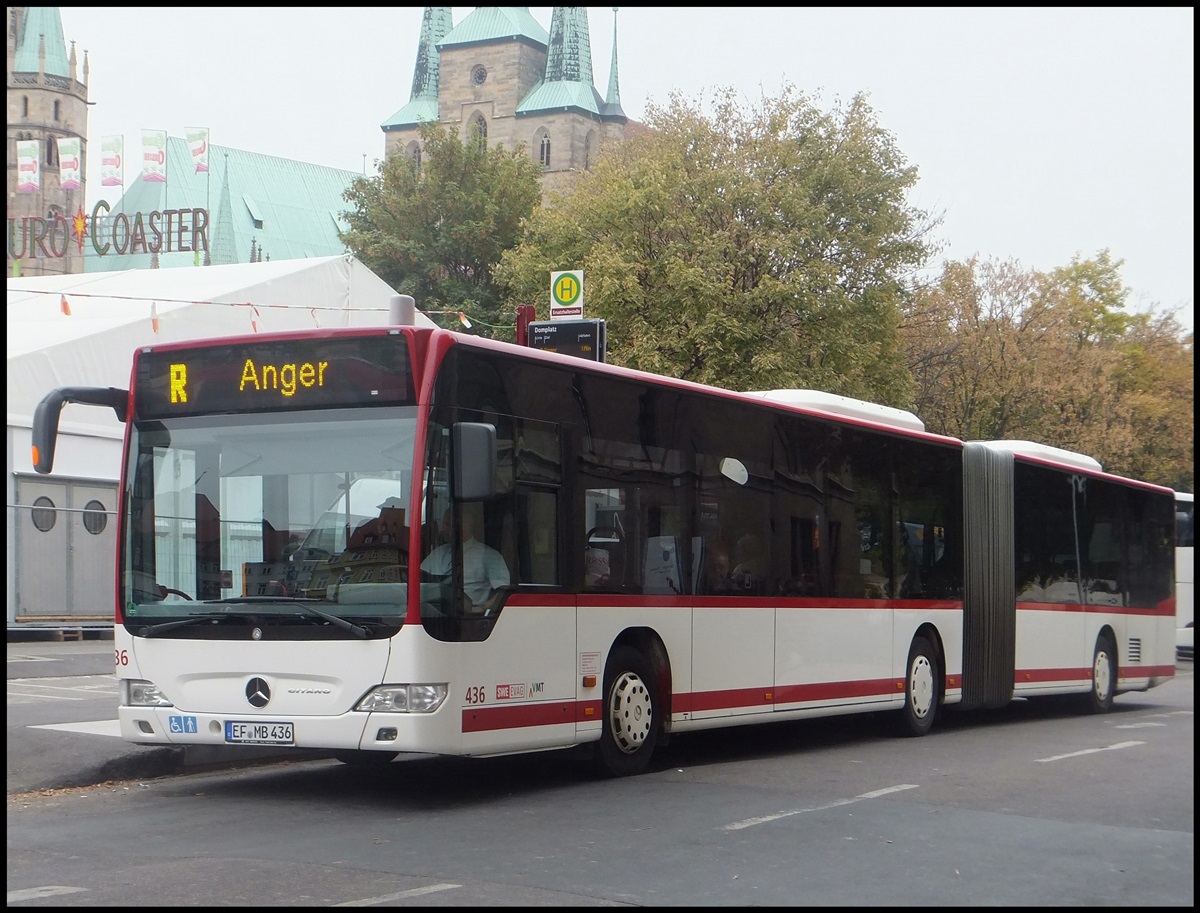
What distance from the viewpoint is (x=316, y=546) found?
33.1 ft

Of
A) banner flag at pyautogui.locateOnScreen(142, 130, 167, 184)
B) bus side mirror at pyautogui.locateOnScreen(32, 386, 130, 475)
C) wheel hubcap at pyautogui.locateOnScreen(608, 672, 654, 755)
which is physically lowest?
wheel hubcap at pyautogui.locateOnScreen(608, 672, 654, 755)

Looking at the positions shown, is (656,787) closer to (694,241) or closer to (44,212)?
(694,241)

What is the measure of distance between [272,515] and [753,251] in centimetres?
2669

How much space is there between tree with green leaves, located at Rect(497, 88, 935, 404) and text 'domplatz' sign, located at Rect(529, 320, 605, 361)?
50.0 ft

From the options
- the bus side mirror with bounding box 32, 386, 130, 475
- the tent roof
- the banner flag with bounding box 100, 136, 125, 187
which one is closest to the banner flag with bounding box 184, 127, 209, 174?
the banner flag with bounding box 100, 136, 125, 187

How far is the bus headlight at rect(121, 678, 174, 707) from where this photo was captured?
10.6 m

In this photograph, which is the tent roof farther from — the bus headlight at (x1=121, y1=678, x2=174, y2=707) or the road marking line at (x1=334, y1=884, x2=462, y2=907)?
the road marking line at (x1=334, y1=884, x2=462, y2=907)

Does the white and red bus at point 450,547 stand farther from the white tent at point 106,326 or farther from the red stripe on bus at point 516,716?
the white tent at point 106,326

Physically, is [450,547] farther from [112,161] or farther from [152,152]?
[112,161]

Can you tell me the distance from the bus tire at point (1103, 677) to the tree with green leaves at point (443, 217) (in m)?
40.0

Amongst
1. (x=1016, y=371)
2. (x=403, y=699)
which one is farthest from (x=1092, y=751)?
(x=1016, y=371)

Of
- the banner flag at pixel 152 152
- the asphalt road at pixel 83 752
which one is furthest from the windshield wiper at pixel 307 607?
the banner flag at pixel 152 152

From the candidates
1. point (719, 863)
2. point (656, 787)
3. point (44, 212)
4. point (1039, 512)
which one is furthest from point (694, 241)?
point (44, 212)

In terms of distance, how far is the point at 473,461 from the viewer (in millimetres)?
10000
